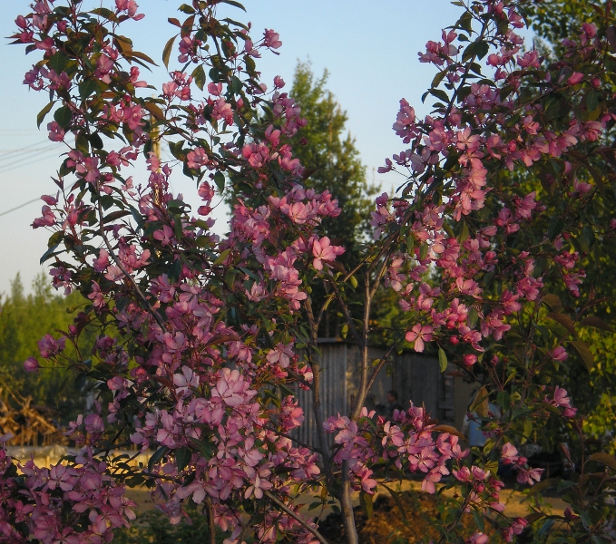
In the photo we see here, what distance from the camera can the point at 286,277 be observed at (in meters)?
2.39

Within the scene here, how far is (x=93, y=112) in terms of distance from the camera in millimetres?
2787

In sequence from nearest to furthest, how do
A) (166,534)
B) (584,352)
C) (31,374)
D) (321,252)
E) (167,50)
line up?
1. (321,252)
2. (584,352)
3. (167,50)
4. (166,534)
5. (31,374)

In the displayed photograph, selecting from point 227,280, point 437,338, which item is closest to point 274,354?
point 227,280

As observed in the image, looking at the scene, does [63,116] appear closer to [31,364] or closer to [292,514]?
[31,364]

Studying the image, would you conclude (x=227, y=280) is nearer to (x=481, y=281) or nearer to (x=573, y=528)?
(x=481, y=281)

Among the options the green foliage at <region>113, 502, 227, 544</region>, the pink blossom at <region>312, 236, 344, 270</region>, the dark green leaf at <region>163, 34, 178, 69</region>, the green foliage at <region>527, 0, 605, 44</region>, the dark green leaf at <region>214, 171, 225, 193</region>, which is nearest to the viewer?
the pink blossom at <region>312, 236, 344, 270</region>

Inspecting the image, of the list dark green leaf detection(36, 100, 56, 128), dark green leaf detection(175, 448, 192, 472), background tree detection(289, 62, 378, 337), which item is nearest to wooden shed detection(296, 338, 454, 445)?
background tree detection(289, 62, 378, 337)

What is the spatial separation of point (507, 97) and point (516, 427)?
132 cm

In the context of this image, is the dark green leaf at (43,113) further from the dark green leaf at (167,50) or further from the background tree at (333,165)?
the background tree at (333,165)

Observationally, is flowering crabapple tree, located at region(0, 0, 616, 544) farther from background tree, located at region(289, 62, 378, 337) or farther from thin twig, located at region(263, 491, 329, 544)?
background tree, located at region(289, 62, 378, 337)

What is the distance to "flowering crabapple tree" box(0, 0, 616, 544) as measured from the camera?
2510mm

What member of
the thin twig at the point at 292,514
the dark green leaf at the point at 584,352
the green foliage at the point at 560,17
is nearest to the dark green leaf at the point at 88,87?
the thin twig at the point at 292,514

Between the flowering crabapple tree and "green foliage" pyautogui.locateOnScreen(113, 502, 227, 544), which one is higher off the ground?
the flowering crabapple tree

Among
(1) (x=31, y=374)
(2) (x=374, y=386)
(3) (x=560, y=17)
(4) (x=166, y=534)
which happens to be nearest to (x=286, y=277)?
(4) (x=166, y=534)
